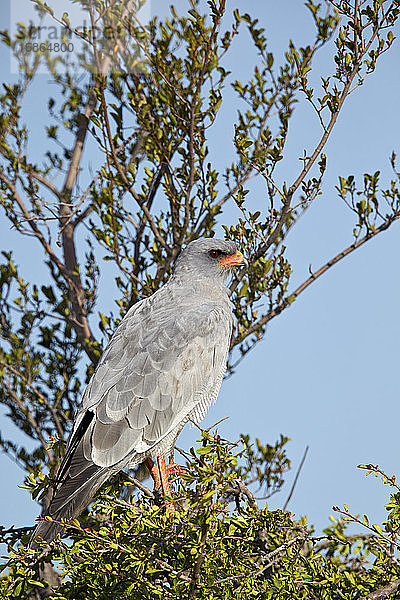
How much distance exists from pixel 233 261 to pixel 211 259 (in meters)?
0.10

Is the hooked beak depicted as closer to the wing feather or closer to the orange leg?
the wing feather

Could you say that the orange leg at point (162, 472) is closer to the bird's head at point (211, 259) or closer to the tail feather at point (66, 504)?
the tail feather at point (66, 504)

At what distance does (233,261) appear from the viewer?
9.96 ft

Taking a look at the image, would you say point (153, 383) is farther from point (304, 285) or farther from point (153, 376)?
point (304, 285)

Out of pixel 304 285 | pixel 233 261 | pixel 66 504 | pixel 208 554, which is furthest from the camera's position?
pixel 304 285

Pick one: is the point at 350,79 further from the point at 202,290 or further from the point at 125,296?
the point at 125,296

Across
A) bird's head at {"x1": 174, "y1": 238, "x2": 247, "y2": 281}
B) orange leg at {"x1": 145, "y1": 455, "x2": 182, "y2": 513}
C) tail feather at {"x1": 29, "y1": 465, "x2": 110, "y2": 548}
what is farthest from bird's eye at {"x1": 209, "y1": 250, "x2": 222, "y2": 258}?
tail feather at {"x1": 29, "y1": 465, "x2": 110, "y2": 548}

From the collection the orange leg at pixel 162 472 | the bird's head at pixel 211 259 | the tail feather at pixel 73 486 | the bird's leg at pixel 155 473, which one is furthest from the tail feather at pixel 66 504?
the bird's head at pixel 211 259

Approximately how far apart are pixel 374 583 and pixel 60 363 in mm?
2547

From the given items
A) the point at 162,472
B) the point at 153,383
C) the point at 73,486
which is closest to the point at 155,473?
the point at 162,472

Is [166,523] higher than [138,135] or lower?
lower

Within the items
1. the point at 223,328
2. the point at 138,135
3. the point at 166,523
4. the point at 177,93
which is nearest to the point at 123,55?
the point at 138,135

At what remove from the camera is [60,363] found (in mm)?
4055

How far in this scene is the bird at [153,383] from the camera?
2.29m
